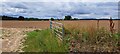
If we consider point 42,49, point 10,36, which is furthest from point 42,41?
point 10,36

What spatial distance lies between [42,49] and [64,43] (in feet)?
2.94

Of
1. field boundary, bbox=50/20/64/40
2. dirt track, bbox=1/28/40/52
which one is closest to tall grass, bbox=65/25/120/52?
Result: field boundary, bbox=50/20/64/40

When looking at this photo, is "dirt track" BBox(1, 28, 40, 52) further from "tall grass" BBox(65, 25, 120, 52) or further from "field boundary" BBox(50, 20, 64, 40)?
"tall grass" BBox(65, 25, 120, 52)

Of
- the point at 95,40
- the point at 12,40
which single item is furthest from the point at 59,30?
the point at 12,40

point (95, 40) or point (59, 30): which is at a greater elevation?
point (59, 30)

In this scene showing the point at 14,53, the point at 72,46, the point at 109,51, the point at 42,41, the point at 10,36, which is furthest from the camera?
the point at 10,36

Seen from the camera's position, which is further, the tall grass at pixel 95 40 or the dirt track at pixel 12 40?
the dirt track at pixel 12 40

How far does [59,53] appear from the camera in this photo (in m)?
10.2

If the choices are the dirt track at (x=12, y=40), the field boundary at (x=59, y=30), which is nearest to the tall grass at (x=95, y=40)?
the field boundary at (x=59, y=30)

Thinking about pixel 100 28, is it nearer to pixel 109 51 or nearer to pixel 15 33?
pixel 109 51

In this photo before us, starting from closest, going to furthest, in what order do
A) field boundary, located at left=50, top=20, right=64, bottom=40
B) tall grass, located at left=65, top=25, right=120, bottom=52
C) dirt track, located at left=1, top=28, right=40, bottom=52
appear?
tall grass, located at left=65, top=25, right=120, bottom=52 < field boundary, located at left=50, top=20, right=64, bottom=40 < dirt track, located at left=1, top=28, right=40, bottom=52

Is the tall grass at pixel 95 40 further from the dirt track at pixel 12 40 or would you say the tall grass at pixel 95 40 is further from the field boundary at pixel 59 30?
the dirt track at pixel 12 40

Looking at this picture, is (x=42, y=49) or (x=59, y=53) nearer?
(x=59, y=53)

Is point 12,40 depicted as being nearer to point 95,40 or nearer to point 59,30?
point 59,30
